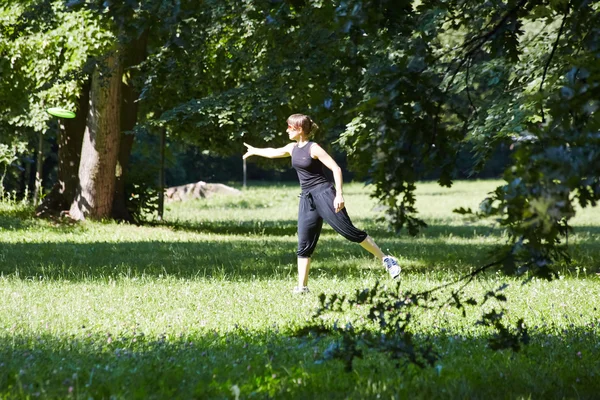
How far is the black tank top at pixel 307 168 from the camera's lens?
9.98 metres

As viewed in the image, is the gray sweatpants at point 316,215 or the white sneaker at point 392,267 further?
the white sneaker at point 392,267

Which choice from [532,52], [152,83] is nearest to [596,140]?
[532,52]

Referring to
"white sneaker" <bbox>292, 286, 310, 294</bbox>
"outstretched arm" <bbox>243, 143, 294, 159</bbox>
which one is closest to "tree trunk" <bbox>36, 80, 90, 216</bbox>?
"outstretched arm" <bbox>243, 143, 294, 159</bbox>

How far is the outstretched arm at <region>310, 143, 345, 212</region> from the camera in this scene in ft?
31.5

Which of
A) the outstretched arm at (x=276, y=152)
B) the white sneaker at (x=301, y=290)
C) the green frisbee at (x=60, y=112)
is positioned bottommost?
the white sneaker at (x=301, y=290)

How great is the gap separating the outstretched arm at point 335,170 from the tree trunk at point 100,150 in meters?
10.2

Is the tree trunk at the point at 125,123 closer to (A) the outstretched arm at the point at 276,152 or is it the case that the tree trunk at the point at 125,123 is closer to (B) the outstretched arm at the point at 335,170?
(A) the outstretched arm at the point at 276,152

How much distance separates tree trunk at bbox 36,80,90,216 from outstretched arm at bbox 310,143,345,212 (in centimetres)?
1234

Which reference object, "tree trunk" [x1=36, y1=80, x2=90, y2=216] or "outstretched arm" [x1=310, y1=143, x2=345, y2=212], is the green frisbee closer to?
"tree trunk" [x1=36, y1=80, x2=90, y2=216]

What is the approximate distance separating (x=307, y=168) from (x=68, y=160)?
500 inches

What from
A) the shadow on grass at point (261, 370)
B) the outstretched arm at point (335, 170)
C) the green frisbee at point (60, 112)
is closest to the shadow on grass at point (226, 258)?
the outstretched arm at point (335, 170)

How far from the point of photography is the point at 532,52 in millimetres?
13125

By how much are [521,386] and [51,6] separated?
15.6 metres

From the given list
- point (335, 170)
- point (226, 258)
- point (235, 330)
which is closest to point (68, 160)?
point (226, 258)
